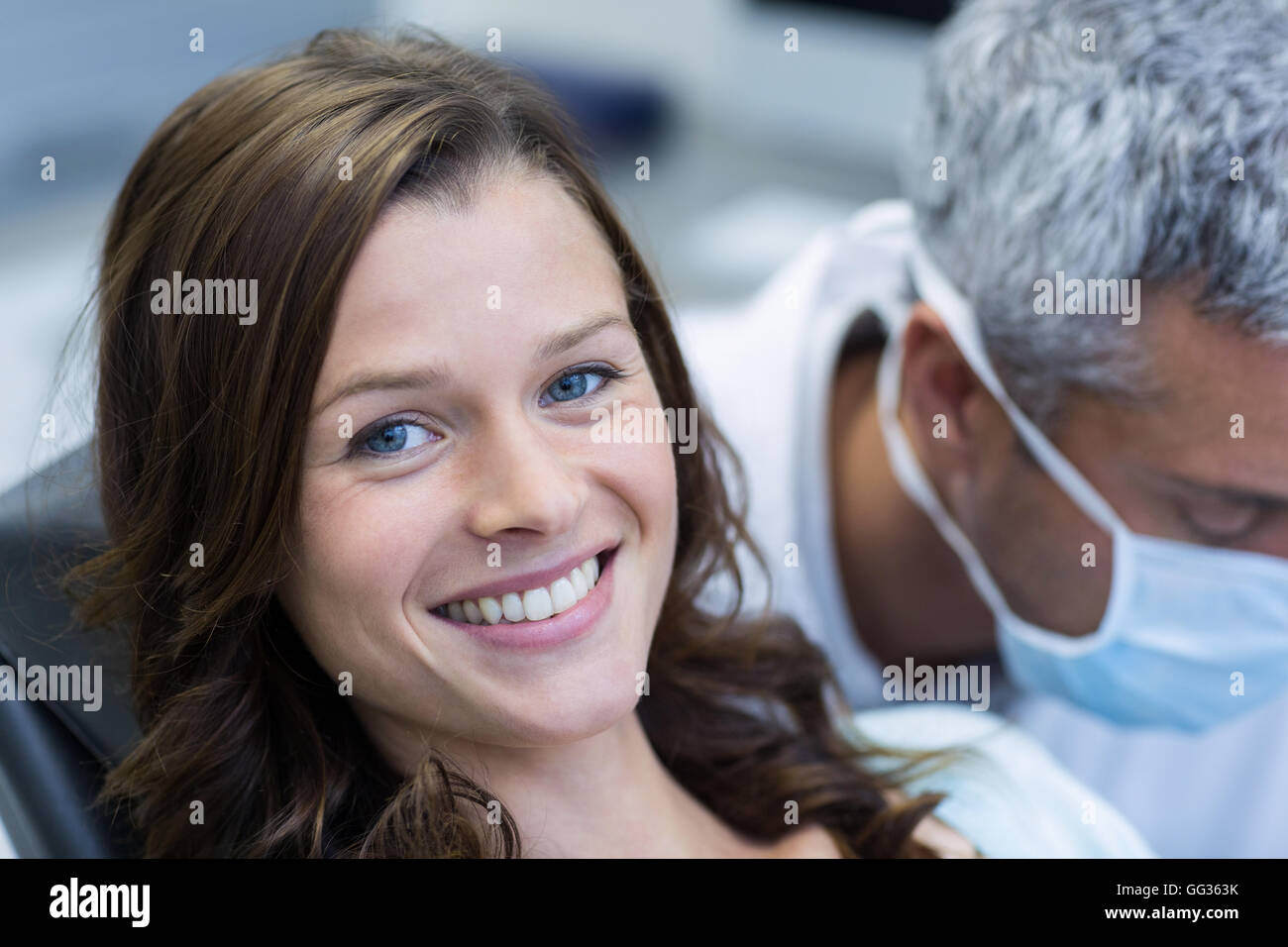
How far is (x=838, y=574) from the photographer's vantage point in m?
1.51

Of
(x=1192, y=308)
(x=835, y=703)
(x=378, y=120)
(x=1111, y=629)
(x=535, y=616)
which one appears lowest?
(x=835, y=703)

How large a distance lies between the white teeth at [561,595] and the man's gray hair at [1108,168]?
56cm

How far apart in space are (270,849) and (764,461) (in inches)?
31.3

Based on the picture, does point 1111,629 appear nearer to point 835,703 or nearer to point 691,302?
point 835,703

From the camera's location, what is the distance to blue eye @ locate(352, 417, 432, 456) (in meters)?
0.80

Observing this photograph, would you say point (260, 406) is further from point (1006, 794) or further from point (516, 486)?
point (1006, 794)

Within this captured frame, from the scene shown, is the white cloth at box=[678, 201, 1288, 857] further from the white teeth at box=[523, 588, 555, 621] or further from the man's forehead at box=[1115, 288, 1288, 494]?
the white teeth at box=[523, 588, 555, 621]

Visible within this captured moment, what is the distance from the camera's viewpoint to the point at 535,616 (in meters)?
0.84

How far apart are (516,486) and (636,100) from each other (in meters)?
3.34

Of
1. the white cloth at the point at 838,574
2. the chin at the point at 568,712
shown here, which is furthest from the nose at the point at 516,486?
the white cloth at the point at 838,574

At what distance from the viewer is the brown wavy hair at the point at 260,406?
79cm

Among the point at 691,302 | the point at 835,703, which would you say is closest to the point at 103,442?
the point at 835,703

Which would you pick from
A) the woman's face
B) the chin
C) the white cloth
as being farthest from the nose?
the white cloth

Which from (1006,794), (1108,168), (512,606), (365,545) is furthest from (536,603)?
(1108,168)
